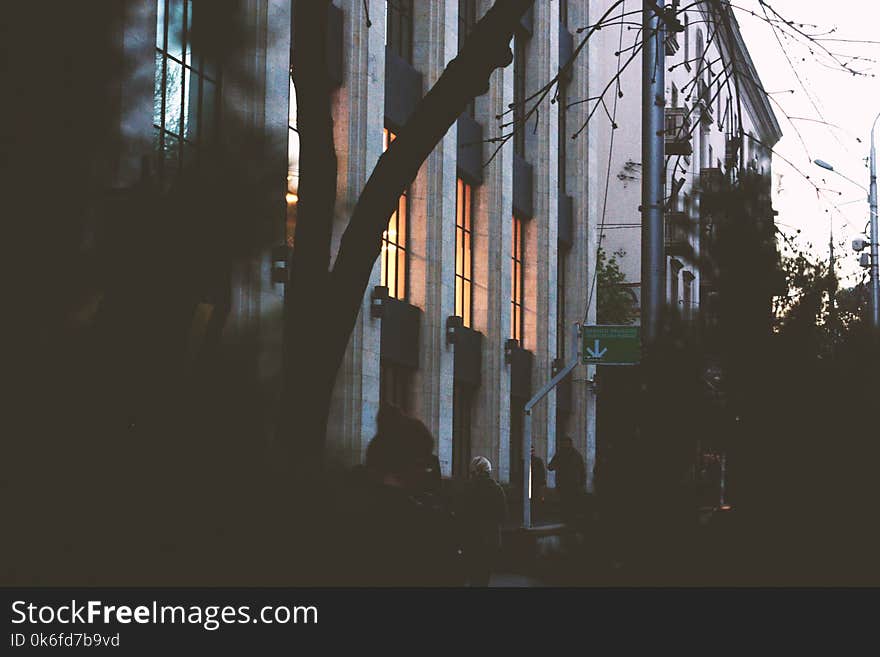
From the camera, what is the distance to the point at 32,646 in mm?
2123

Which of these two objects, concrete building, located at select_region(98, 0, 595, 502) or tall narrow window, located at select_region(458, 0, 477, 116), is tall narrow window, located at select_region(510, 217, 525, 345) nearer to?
concrete building, located at select_region(98, 0, 595, 502)

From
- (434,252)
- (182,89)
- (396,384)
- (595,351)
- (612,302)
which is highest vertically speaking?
(612,302)

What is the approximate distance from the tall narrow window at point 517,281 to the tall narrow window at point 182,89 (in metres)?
29.3

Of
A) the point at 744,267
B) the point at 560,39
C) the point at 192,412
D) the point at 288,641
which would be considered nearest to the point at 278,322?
the point at 192,412

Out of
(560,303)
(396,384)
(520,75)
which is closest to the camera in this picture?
(396,384)

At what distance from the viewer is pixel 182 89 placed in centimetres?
193

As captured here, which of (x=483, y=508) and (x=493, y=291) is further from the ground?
(x=493, y=291)

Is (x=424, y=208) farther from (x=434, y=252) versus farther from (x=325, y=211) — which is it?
(x=325, y=211)

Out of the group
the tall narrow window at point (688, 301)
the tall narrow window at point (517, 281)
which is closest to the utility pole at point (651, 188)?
the tall narrow window at point (688, 301)

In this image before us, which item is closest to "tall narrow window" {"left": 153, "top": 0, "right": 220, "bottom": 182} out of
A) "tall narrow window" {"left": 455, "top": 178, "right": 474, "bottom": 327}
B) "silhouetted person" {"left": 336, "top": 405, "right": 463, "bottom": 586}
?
"silhouetted person" {"left": 336, "top": 405, "right": 463, "bottom": 586}

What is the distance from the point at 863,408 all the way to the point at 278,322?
154 centimetres

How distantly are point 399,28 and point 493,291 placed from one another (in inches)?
256

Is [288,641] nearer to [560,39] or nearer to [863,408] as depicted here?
[863,408]

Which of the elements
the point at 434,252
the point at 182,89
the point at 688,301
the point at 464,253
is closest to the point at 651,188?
the point at 688,301
